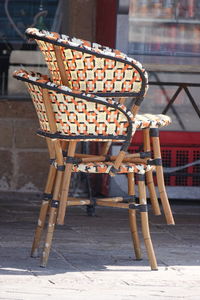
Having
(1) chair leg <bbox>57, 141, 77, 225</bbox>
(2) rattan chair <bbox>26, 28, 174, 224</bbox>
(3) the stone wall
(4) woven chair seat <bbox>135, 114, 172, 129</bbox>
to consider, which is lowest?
(3) the stone wall

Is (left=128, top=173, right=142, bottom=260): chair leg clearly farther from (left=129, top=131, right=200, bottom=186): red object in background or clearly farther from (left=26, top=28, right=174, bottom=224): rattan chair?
(left=129, top=131, right=200, bottom=186): red object in background

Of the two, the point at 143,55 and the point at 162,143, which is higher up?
the point at 143,55

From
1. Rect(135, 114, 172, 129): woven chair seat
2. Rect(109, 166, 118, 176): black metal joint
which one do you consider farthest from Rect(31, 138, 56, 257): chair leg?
Rect(135, 114, 172, 129): woven chair seat

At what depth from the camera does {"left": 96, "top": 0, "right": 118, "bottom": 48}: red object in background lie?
623 cm

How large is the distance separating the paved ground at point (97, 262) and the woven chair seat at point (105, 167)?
0.48 m

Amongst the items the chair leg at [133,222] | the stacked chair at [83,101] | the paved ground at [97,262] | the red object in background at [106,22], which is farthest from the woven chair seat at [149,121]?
the red object in background at [106,22]

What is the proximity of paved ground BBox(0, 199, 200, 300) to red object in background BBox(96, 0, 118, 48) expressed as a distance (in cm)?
127

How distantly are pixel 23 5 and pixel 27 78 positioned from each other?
8.47ft

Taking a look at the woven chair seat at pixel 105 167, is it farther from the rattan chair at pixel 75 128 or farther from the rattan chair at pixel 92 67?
the rattan chair at pixel 92 67

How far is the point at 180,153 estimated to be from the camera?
21.1ft

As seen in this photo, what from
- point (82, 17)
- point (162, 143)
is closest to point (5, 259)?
point (162, 143)

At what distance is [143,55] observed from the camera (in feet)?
20.8

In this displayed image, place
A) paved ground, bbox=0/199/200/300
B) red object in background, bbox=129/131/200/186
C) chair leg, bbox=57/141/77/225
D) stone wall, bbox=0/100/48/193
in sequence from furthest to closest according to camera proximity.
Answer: stone wall, bbox=0/100/48/193, red object in background, bbox=129/131/200/186, chair leg, bbox=57/141/77/225, paved ground, bbox=0/199/200/300

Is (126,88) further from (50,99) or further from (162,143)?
(162,143)
